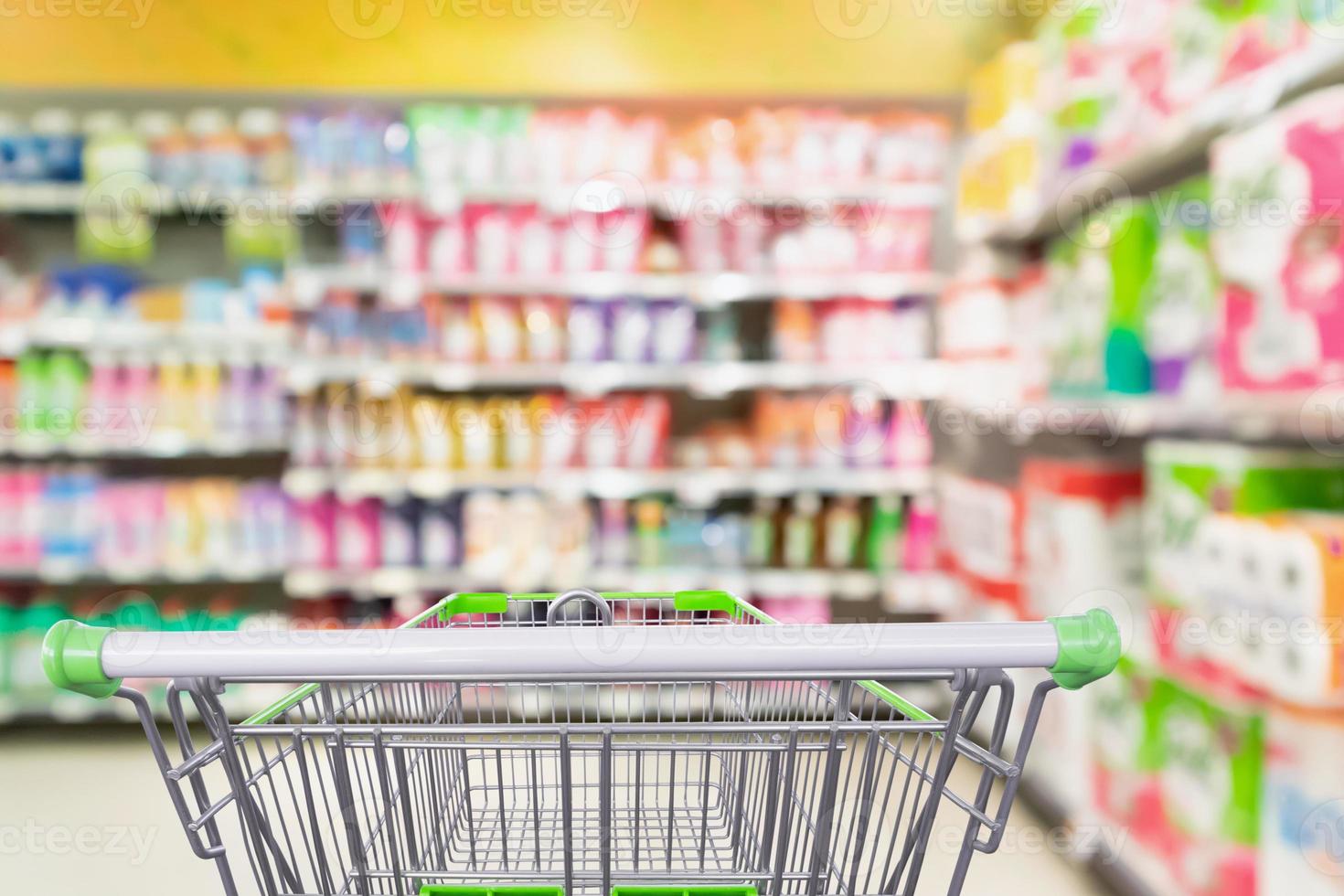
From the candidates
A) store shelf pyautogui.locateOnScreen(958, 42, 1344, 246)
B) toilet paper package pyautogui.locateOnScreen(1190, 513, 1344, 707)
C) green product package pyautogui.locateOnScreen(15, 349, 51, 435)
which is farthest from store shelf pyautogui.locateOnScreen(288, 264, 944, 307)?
toilet paper package pyautogui.locateOnScreen(1190, 513, 1344, 707)

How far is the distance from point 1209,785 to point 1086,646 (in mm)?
1381

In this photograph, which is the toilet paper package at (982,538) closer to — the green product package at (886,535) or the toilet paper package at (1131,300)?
the green product package at (886,535)

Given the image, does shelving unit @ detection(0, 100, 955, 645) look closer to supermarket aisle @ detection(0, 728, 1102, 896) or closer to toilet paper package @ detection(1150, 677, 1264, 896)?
supermarket aisle @ detection(0, 728, 1102, 896)

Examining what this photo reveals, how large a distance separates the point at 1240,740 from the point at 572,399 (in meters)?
2.34

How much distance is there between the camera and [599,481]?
3.44 m

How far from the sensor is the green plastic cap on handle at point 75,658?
2.33 feet

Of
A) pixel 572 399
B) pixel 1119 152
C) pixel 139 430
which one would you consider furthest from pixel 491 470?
pixel 1119 152

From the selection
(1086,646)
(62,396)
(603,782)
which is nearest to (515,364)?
(62,396)

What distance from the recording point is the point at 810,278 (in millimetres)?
3473

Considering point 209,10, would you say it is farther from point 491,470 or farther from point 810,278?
point 810,278

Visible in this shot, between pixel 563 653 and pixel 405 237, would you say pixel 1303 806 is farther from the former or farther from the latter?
pixel 405 237

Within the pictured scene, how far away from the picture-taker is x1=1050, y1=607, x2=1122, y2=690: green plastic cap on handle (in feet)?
2.37

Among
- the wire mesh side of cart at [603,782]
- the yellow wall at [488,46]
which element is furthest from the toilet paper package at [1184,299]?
the yellow wall at [488,46]

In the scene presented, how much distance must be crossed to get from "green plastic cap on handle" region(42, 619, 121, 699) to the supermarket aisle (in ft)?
6.44
